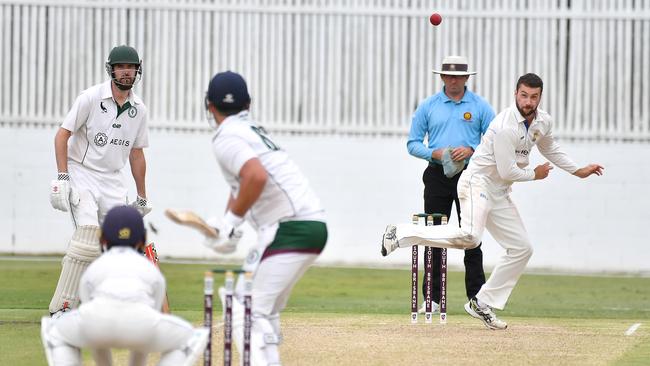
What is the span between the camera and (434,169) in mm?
11664

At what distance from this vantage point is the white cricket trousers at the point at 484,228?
10.3m

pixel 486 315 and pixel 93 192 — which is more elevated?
pixel 93 192

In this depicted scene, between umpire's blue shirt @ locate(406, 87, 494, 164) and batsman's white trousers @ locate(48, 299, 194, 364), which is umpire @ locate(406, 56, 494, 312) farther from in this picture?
batsman's white trousers @ locate(48, 299, 194, 364)

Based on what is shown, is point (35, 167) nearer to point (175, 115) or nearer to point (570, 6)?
point (175, 115)

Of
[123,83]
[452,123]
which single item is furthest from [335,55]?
[123,83]

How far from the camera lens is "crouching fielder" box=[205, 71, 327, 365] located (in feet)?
23.0

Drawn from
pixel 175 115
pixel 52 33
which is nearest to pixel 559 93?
pixel 175 115

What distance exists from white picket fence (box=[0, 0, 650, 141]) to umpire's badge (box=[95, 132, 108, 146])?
8.45 metres

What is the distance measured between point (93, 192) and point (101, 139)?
39cm

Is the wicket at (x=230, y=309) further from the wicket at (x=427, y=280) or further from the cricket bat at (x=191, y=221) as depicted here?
the wicket at (x=427, y=280)

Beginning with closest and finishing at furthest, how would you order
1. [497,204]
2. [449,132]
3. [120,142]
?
[120,142], [497,204], [449,132]

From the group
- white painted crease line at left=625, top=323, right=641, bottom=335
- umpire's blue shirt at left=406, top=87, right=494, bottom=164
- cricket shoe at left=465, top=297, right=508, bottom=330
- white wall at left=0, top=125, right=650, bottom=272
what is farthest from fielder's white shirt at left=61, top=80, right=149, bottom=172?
white wall at left=0, top=125, right=650, bottom=272

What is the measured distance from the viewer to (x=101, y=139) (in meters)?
9.88

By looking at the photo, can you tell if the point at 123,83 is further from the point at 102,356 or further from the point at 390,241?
the point at 102,356
